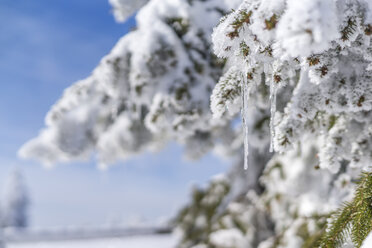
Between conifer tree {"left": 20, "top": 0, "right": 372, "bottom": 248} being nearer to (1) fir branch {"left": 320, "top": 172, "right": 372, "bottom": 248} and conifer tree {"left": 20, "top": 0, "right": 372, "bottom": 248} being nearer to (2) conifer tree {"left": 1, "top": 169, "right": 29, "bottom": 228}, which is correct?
(1) fir branch {"left": 320, "top": 172, "right": 372, "bottom": 248}

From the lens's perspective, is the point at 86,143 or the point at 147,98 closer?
the point at 147,98

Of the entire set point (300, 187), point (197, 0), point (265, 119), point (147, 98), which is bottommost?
point (300, 187)

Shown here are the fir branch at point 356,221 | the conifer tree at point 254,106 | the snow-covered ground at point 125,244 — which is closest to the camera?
the conifer tree at point 254,106

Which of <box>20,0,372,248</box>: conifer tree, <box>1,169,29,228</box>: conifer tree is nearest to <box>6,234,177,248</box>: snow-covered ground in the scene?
<box>20,0,372,248</box>: conifer tree

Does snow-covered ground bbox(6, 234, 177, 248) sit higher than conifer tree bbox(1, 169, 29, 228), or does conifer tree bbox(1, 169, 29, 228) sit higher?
conifer tree bbox(1, 169, 29, 228)

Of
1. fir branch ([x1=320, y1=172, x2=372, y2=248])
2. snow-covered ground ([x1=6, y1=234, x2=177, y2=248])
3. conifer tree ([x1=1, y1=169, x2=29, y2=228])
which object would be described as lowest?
fir branch ([x1=320, y1=172, x2=372, y2=248])

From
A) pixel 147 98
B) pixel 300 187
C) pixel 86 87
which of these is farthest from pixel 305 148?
pixel 86 87

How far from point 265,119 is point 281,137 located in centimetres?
198

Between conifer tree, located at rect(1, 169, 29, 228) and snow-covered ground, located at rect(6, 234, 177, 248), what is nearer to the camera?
snow-covered ground, located at rect(6, 234, 177, 248)

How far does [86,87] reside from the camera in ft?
14.6

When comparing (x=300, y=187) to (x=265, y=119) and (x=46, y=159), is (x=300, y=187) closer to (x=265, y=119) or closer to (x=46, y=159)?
(x=265, y=119)

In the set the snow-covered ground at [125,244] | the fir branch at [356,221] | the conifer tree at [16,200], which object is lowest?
the fir branch at [356,221]

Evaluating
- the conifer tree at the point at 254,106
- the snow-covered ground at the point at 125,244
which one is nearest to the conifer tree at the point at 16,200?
the snow-covered ground at the point at 125,244

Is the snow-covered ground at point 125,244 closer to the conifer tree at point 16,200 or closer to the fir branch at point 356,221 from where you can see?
the fir branch at point 356,221
